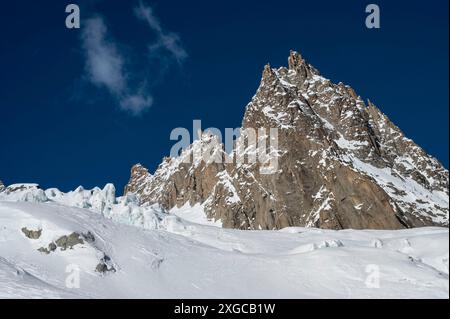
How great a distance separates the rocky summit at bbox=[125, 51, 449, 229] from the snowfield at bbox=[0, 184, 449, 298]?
2901 inches

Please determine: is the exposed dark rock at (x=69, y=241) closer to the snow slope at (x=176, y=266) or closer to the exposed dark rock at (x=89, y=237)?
the snow slope at (x=176, y=266)

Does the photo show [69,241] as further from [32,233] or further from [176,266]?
[176,266]

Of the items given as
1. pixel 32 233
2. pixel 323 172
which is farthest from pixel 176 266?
pixel 323 172

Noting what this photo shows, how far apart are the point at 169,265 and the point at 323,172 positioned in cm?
10389

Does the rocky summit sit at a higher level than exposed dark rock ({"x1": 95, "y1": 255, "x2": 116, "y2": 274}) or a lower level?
higher

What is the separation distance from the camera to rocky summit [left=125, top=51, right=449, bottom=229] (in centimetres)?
13862

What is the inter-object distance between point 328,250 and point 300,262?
3.25m

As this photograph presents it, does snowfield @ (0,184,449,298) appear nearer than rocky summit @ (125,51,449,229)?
Yes

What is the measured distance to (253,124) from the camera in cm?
17400

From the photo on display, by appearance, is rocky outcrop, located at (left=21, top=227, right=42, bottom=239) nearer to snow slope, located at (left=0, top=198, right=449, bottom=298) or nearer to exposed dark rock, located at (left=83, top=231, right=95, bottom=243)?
snow slope, located at (left=0, top=198, right=449, bottom=298)

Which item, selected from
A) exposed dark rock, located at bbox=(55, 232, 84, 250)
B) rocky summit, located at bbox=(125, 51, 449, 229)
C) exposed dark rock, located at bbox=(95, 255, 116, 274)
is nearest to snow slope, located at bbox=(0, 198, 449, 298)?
exposed dark rock, located at bbox=(95, 255, 116, 274)

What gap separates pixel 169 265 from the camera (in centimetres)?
5081

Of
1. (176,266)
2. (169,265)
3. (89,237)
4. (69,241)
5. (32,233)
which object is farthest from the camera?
(89,237)

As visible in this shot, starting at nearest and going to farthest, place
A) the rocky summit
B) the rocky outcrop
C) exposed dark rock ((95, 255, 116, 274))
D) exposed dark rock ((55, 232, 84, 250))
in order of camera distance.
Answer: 1. exposed dark rock ((95, 255, 116, 274))
2. exposed dark rock ((55, 232, 84, 250))
3. the rocky outcrop
4. the rocky summit
